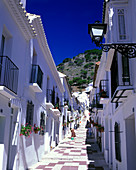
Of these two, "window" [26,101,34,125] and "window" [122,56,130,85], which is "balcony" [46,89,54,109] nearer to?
"window" [26,101,34,125]

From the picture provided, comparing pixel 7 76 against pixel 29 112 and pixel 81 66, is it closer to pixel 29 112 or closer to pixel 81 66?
pixel 29 112

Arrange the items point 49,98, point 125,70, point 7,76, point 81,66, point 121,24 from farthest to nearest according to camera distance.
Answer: point 81,66 → point 49,98 → point 7,76 → point 125,70 → point 121,24

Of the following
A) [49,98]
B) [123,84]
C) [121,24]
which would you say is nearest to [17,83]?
[123,84]

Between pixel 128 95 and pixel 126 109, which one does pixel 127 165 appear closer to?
pixel 126 109

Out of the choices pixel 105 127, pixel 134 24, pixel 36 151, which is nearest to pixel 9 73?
pixel 134 24

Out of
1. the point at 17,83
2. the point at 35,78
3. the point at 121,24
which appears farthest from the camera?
the point at 35,78

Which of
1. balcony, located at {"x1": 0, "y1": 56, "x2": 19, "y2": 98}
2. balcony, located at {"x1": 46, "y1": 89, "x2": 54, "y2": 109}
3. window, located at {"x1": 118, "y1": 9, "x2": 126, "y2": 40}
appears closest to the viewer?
window, located at {"x1": 118, "y1": 9, "x2": 126, "y2": 40}

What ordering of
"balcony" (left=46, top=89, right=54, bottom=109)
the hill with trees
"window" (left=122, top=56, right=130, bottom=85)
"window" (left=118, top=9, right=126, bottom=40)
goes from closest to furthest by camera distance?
"window" (left=118, top=9, right=126, bottom=40) < "window" (left=122, top=56, right=130, bottom=85) < "balcony" (left=46, top=89, right=54, bottom=109) < the hill with trees

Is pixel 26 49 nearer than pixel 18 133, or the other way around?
pixel 18 133

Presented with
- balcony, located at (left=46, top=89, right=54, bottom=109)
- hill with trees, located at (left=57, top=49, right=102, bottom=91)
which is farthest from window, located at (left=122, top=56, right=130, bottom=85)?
hill with trees, located at (left=57, top=49, right=102, bottom=91)

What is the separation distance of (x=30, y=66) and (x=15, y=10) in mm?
2754

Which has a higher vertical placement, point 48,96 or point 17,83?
point 48,96

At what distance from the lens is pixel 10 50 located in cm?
702

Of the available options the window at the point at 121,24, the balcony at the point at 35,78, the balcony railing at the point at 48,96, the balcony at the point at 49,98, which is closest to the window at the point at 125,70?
the window at the point at 121,24
